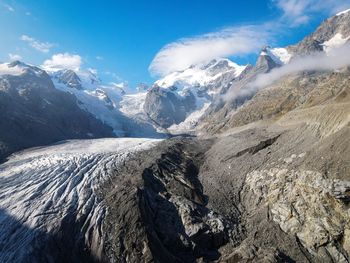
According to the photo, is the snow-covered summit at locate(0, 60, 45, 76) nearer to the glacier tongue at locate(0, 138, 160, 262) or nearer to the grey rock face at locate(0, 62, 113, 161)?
the grey rock face at locate(0, 62, 113, 161)

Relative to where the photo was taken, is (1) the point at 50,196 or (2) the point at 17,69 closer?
(1) the point at 50,196

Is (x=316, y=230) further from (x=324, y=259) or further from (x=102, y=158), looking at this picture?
(x=102, y=158)

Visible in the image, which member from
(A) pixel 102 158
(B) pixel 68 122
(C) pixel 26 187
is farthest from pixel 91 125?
(C) pixel 26 187

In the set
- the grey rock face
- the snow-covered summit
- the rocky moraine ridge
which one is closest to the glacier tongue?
the rocky moraine ridge

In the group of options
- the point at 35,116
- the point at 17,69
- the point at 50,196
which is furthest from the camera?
the point at 17,69

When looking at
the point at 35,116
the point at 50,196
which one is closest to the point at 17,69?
the point at 35,116

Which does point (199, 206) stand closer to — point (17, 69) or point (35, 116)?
point (35, 116)
